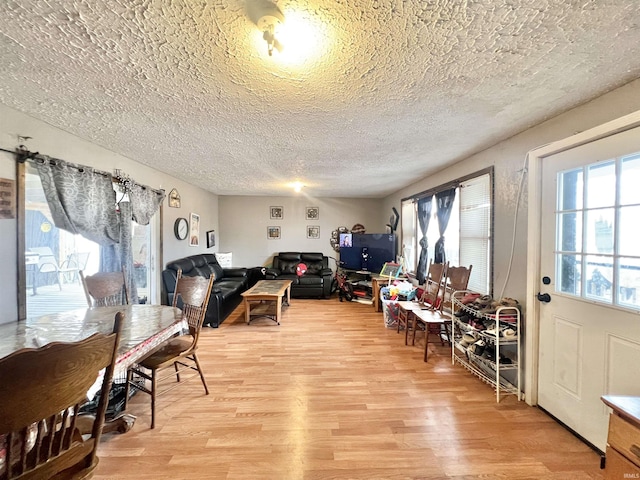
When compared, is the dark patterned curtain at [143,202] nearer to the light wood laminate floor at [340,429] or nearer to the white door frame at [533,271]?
the light wood laminate floor at [340,429]

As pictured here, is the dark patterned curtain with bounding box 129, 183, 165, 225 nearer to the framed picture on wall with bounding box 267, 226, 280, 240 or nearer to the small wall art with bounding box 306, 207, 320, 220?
the framed picture on wall with bounding box 267, 226, 280, 240

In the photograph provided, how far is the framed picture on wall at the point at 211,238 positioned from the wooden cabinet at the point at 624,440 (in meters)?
5.94

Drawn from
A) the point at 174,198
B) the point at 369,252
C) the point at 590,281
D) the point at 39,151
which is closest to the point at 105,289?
the point at 39,151

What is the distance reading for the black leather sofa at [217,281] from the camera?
3719 mm

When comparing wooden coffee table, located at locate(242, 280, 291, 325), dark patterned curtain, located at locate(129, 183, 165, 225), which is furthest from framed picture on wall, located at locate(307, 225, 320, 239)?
dark patterned curtain, located at locate(129, 183, 165, 225)

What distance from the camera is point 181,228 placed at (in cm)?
433

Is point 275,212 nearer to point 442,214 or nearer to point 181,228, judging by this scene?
point 181,228

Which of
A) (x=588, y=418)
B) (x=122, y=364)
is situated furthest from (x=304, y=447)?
(x=588, y=418)

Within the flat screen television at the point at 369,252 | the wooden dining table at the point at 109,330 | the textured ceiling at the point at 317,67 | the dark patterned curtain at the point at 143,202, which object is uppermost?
the textured ceiling at the point at 317,67

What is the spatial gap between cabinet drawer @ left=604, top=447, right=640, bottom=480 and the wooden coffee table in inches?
132

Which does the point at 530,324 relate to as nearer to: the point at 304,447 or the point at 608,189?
the point at 608,189

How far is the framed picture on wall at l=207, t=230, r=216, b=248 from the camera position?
561 cm

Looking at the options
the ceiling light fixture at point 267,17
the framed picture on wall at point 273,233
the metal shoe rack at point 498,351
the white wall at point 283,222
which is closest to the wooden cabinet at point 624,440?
the metal shoe rack at point 498,351

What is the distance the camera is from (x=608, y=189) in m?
1.55
